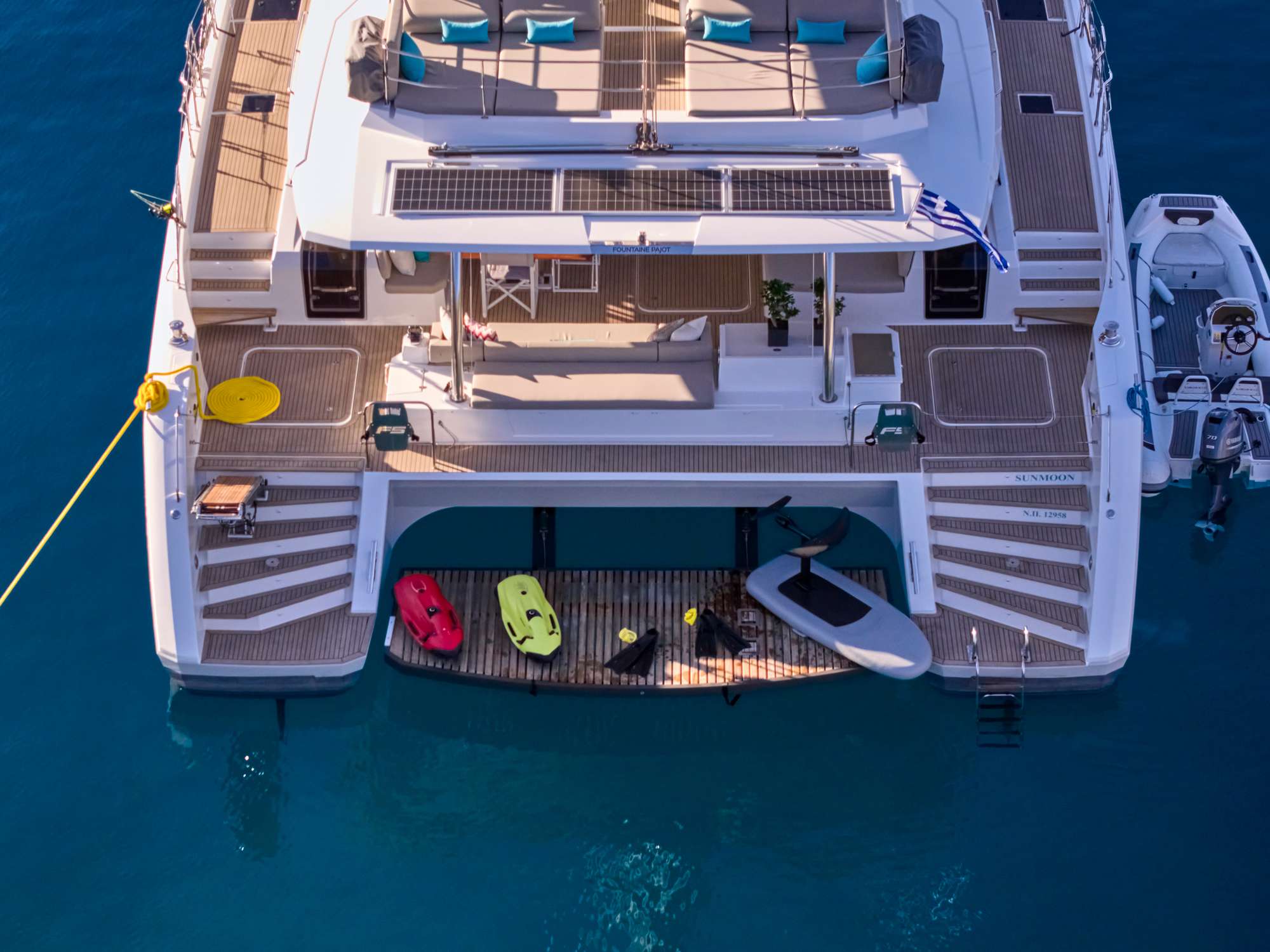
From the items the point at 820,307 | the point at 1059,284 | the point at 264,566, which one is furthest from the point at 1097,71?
the point at 264,566

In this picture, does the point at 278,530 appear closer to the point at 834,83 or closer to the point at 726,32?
the point at 726,32

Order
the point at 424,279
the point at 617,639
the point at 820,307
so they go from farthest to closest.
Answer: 1. the point at 424,279
2. the point at 820,307
3. the point at 617,639

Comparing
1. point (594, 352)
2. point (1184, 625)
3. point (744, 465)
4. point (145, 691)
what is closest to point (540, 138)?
point (594, 352)

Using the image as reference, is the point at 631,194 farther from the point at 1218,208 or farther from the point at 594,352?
the point at 1218,208

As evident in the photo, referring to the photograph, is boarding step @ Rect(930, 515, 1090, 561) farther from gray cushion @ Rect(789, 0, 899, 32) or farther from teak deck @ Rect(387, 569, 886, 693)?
gray cushion @ Rect(789, 0, 899, 32)

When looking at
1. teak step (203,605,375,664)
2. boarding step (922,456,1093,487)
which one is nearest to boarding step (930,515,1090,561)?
boarding step (922,456,1093,487)

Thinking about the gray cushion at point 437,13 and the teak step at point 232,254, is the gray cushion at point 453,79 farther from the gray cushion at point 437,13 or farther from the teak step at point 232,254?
the teak step at point 232,254
